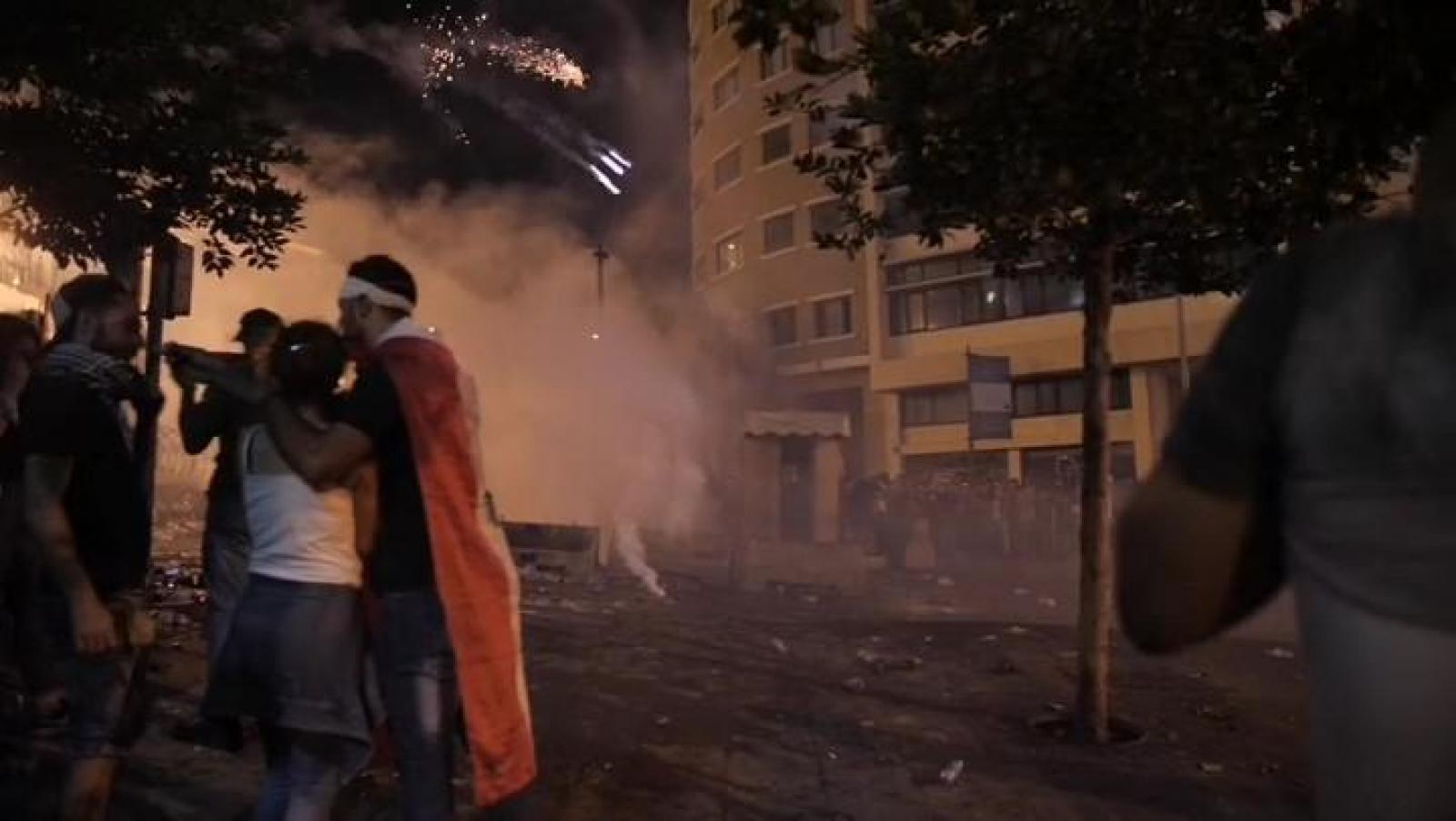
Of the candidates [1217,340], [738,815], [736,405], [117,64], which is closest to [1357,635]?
[1217,340]

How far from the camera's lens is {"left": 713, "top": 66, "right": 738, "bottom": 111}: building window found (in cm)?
3534

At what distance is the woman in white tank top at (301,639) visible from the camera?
2492 millimetres

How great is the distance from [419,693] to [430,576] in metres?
0.27

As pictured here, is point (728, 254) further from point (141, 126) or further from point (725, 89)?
point (141, 126)

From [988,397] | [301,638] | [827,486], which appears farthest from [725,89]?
[301,638]

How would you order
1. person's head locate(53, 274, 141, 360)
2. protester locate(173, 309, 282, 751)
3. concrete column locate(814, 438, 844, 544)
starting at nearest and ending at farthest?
person's head locate(53, 274, 141, 360) → protester locate(173, 309, 282, 751) → concrete column locate(814, 438, 844, 544)

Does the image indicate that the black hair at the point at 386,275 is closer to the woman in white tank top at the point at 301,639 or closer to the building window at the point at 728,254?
the woman in white tank top at the point at 301,639

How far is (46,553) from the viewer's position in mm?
2787

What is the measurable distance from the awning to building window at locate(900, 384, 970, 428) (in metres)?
11.8

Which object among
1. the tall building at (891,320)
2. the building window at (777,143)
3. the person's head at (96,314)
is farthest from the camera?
the building window at (777,143)

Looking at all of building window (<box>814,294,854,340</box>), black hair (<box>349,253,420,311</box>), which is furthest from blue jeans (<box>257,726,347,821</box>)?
building window (<box>814,294,854,340</box>)

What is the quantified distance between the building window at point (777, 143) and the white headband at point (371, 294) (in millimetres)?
30476

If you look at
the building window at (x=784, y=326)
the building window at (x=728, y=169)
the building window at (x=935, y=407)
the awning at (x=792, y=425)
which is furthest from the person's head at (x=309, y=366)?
the building window at (x=728, y=169)

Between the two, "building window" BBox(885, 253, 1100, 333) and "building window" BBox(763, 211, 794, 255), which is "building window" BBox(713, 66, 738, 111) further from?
"building window" BBox(885, 253, 1100, 333)
